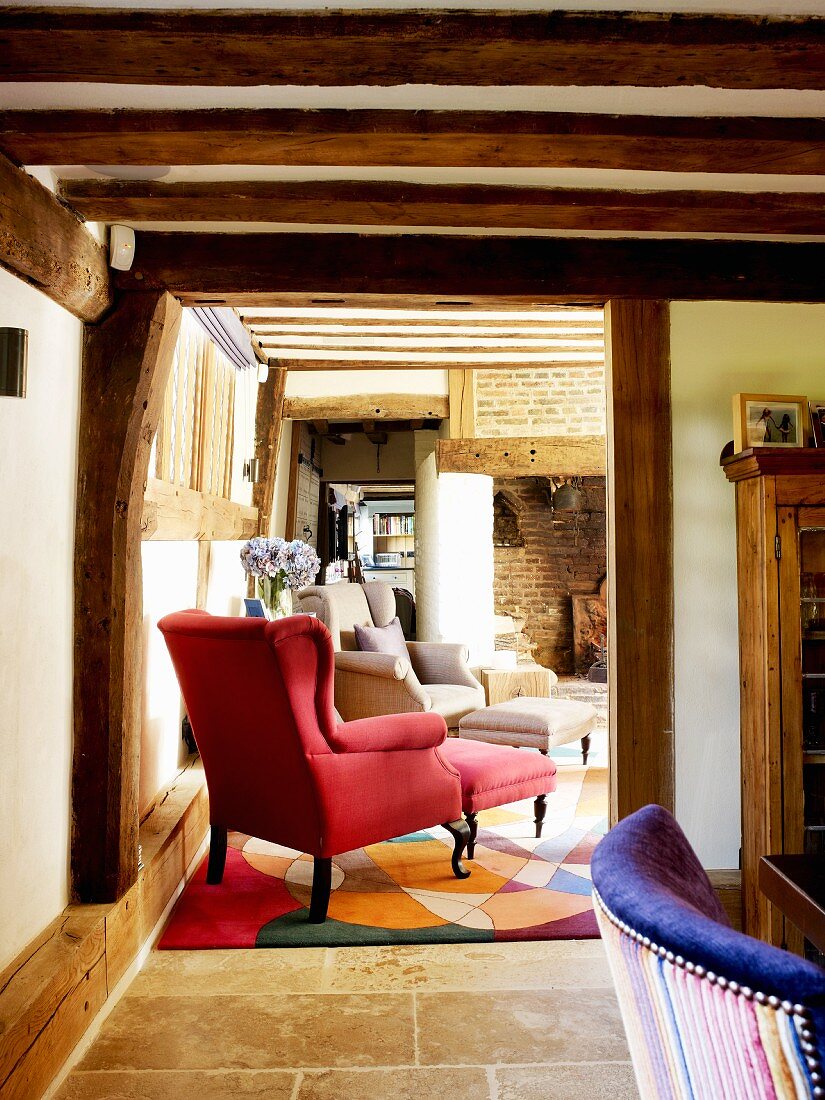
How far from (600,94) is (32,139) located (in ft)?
4.64

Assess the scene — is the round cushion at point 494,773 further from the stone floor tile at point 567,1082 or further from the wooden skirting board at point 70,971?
the stone floor tile at point 567,1082

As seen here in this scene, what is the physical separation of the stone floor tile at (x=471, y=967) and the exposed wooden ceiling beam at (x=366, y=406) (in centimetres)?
460

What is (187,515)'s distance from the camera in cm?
403

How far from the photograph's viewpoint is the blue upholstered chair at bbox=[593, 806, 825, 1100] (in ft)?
2.26

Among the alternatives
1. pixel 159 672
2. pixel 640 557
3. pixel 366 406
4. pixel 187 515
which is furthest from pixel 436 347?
pixel 640 557

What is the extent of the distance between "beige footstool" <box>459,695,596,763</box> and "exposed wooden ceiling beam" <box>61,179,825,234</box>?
251 centimetres

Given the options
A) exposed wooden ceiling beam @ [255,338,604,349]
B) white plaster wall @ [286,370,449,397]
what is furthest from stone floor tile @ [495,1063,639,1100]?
white plaster wall @ [286,370,449,397]

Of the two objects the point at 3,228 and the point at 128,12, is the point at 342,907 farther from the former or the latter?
the point at 128,12

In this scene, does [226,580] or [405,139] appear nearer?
[405,139]

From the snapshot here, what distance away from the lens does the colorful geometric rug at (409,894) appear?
2.94m

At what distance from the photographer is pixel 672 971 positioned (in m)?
0.77

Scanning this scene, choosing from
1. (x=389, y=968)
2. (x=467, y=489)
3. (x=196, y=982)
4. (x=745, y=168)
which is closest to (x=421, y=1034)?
(x=389, y=968)

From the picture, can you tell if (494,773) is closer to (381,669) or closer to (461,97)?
(381,669)

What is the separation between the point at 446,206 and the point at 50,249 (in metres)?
1.16
